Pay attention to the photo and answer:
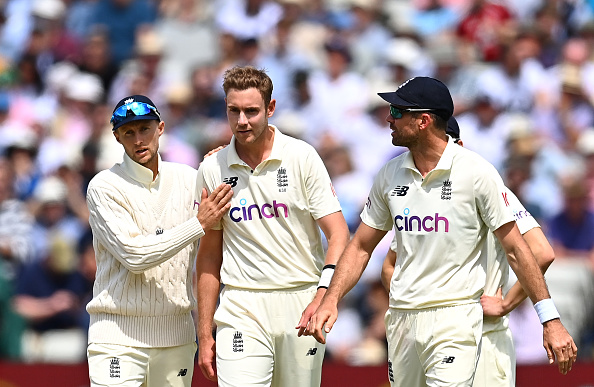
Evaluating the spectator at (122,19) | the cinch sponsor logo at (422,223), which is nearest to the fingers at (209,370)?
the cinch sponsor logo at (422,223)

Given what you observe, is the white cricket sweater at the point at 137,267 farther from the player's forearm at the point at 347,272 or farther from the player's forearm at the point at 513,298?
the player's forearm at the point at 513,298

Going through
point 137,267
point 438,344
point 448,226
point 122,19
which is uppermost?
point 122,19

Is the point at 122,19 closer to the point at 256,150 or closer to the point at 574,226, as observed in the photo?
the point at 574,226

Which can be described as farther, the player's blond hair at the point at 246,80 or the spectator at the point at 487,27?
the spectator at the point at 487,27

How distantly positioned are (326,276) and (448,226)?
771mm

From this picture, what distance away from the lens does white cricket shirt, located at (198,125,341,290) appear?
5.95 meters

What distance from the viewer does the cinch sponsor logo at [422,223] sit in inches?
219

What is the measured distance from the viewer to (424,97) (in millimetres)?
5594

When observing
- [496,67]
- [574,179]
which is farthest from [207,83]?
[574,179]

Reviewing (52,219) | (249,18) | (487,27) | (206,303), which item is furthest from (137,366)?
(487,27)

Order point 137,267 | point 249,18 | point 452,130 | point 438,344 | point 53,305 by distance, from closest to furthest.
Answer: point 438,344, point 137,267, point 452,130, point 53,305, point 249,18

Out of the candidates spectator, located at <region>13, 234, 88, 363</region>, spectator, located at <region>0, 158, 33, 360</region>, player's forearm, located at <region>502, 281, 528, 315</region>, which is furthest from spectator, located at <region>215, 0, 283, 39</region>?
player's forearm, located at <region>502, 281, 528, 315</region>

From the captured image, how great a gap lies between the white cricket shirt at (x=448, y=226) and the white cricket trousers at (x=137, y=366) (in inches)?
54.0

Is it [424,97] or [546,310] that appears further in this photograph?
[424,97]
